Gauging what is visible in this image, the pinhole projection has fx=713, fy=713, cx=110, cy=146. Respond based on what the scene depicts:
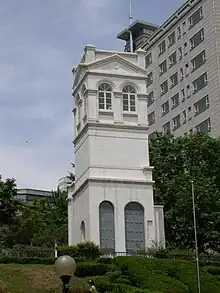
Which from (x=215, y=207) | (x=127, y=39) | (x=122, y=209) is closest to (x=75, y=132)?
(x=122, y=209)

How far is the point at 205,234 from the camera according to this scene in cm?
5012

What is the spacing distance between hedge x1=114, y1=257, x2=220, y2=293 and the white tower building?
6648 mm

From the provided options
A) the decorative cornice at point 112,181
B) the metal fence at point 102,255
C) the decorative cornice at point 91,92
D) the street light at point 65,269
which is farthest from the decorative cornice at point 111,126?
the street light at point 65,269

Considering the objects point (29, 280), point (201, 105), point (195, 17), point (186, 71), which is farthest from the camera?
point (186, 71)

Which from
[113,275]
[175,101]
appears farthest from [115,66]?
[175,101]

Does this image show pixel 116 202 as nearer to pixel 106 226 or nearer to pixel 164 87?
pixel 106 226

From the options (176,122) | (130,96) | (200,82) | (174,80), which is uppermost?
(174,80)

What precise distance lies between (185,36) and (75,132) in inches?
1430

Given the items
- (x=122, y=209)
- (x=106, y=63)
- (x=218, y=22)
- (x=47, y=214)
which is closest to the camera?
(x=122, y=209)

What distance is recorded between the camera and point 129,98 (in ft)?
167

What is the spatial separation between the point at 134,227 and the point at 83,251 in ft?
19.7

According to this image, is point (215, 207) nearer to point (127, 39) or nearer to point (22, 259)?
point (22, 259)

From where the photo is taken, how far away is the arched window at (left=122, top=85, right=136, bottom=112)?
50.7m

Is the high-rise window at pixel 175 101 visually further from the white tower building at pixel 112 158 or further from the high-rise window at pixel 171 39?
the white tower building at pixel 112 158
